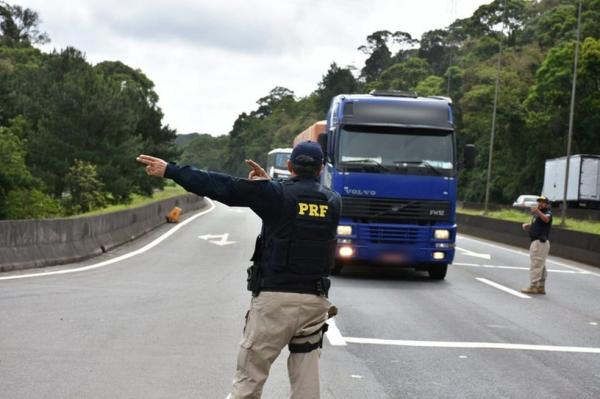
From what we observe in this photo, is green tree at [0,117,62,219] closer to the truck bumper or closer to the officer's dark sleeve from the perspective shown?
the truck bumper

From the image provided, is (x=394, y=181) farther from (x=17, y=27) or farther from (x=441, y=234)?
(x=17, y=27)

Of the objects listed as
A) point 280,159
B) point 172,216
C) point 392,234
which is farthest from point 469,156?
point 280,159

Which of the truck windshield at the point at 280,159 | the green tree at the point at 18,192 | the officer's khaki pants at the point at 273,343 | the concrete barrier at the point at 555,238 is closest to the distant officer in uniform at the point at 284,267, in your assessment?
the officer's khaki pants at the point at 273,343

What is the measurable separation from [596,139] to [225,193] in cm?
6251

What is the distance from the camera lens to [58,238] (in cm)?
1664

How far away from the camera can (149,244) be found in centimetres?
2261

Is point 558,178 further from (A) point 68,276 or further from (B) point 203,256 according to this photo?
(A) point 68,276

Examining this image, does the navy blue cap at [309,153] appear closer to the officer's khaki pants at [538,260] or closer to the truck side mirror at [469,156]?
the officer's khaki pants at [538,260]

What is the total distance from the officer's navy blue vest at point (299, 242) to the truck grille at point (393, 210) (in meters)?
10.1

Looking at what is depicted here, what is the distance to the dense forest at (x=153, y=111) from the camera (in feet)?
144

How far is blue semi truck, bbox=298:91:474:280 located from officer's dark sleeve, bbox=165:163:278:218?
10.2 meters

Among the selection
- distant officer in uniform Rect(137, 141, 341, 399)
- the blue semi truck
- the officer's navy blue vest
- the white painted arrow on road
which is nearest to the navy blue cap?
distant officer in uniform Rect(137, 141, 341, 399)

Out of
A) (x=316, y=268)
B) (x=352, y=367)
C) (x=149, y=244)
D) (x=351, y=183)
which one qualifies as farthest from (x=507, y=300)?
(x=149, y=244)

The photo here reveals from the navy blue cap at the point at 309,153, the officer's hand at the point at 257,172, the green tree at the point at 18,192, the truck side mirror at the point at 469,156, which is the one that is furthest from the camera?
the green tree at the point at 18,192
